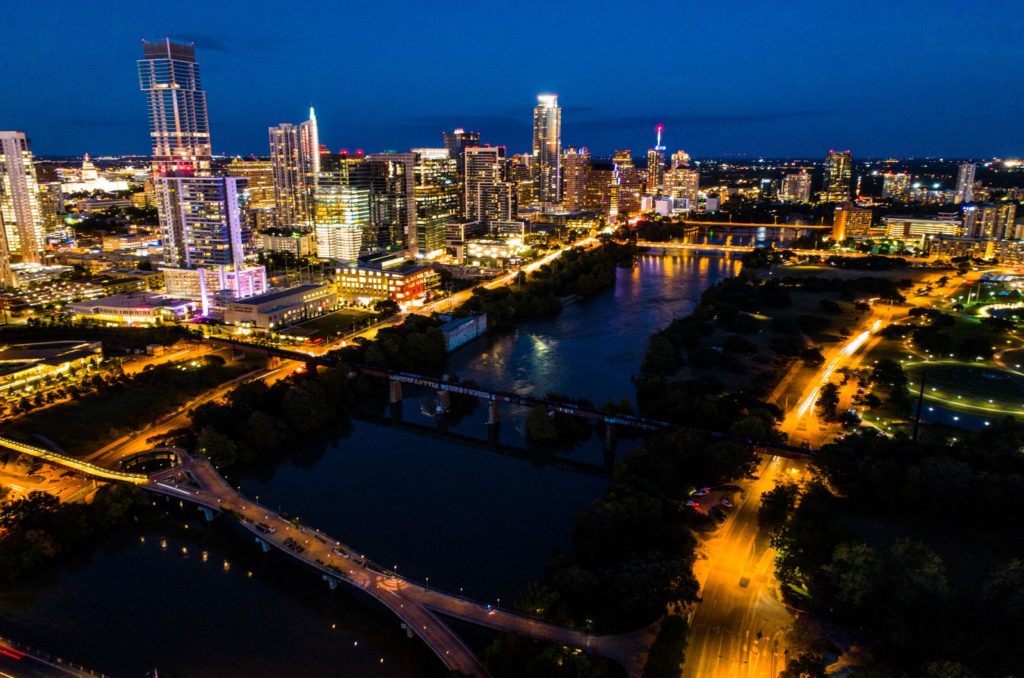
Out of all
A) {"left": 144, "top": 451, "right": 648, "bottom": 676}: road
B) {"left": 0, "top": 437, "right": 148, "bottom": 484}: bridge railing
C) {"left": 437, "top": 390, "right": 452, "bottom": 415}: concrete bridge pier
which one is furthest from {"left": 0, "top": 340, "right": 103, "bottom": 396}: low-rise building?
{"left": 437, "top": 390, "right": 452, "bottom": 415}: concrete bridge pier

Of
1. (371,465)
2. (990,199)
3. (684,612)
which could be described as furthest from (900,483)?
(990,199)

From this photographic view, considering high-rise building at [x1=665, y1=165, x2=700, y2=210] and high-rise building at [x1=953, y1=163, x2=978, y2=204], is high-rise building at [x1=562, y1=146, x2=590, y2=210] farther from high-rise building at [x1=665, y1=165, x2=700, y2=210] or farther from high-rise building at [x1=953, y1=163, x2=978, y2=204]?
high-rise building at [x1=953, y1=163, x2=978, y2=204]

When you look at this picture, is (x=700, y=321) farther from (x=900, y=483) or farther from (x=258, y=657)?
(x=258, y=657)

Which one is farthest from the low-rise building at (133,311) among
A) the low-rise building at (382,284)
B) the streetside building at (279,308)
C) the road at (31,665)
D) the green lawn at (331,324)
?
the road at (31,665)

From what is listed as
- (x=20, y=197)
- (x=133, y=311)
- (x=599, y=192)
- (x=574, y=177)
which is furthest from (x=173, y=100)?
(x=599, y=192)

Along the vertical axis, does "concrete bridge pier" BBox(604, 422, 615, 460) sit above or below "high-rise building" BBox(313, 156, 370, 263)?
below

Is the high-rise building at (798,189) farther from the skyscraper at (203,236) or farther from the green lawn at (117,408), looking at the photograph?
the green lawn at (117,408)
